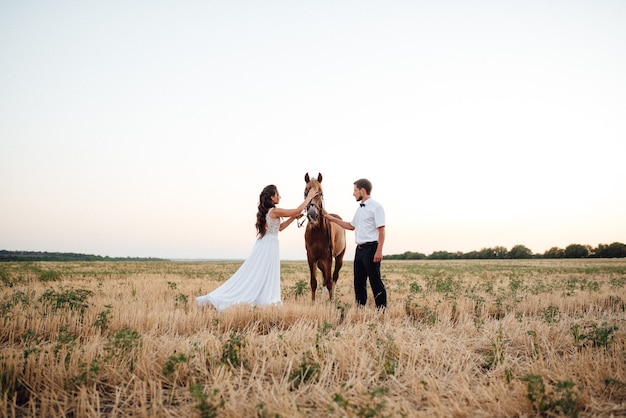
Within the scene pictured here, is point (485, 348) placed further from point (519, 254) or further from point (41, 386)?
point (519, 254)

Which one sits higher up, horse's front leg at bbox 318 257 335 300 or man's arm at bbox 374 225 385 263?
man's arm at bbox 374 225 385 263

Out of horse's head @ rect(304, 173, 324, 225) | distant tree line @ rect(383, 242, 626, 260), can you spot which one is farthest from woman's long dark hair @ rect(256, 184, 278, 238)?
distant tree line @ rect(383, 242, 626, 260)

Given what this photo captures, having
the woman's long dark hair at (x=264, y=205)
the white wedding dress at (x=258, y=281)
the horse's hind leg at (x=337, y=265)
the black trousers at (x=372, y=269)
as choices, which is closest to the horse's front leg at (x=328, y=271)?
the white wedding dress at (x=258, y=281)

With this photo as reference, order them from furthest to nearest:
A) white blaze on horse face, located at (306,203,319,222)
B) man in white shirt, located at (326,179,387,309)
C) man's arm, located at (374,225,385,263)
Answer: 1. white blaze on horse face, located at (306,203,319,222)
2. man in white shirt, located at (326,179,387,309)
3. man's arm, located at (374,225,385,263)

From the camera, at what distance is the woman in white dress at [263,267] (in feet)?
25.6

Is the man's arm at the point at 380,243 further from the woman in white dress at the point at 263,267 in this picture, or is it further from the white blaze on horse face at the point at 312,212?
the woman in white dress at the point at 263,267

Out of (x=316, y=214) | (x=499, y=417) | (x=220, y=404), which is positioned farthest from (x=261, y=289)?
(x=499, y=417)

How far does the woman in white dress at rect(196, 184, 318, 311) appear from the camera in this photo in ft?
25.6

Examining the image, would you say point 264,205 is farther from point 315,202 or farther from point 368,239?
point 368,239

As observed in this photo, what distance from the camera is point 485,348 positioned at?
4.98 meters

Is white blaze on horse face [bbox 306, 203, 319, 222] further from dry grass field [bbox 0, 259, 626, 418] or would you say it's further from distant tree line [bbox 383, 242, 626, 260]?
distant tree line [bbox 383, 242, 626, 260]

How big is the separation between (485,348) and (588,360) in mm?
1220

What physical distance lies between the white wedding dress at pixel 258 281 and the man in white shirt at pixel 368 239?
189 centimetres

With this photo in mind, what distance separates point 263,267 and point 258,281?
1.09 ft
